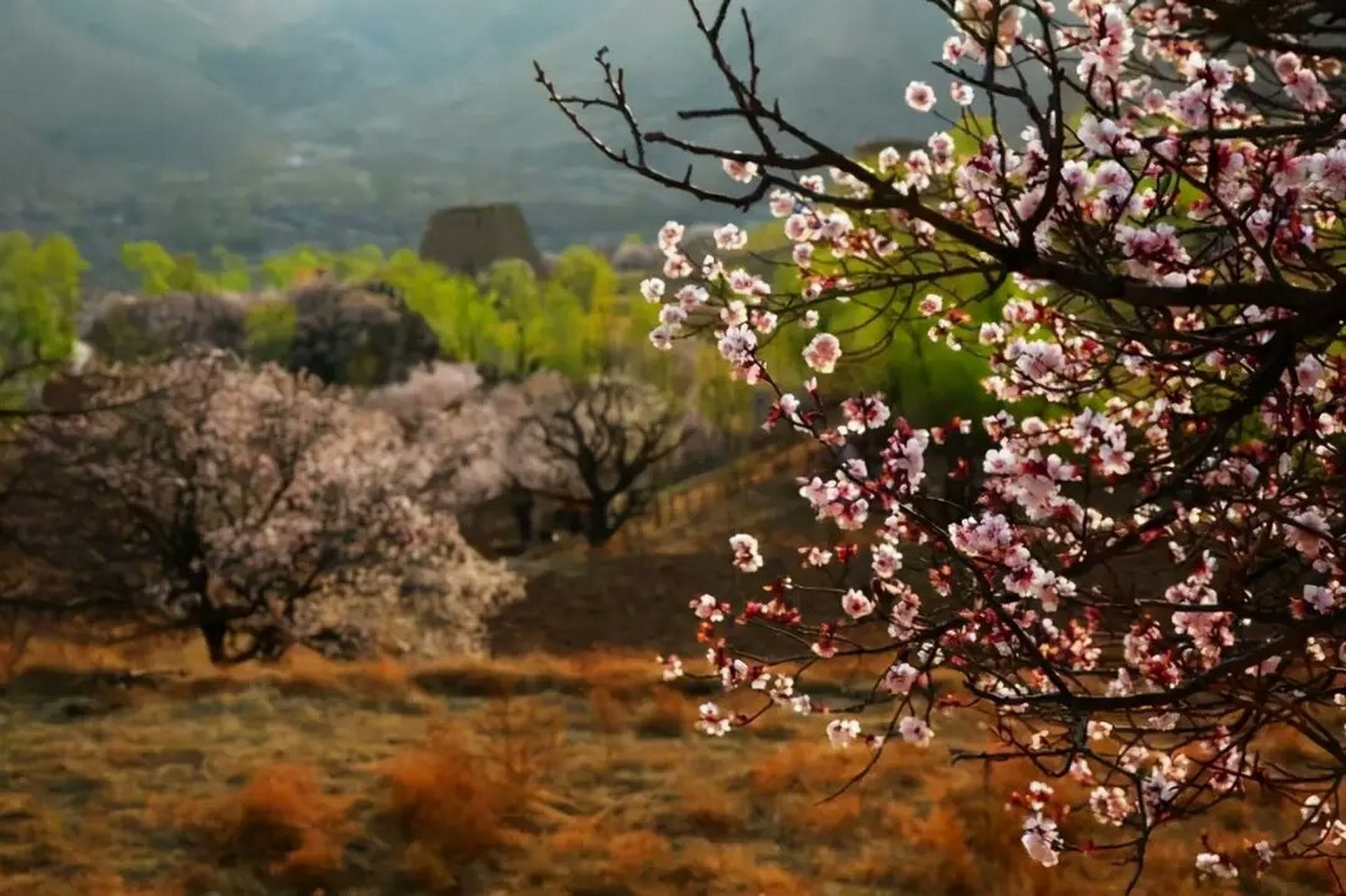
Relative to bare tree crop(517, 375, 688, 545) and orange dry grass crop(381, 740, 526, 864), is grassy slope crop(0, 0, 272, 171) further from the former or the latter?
orange dry grass crop(381, 740, 526, 864)

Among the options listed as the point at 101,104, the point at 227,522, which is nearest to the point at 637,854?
the point at 227,522

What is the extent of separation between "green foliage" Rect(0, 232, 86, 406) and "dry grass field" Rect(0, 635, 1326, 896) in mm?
25327

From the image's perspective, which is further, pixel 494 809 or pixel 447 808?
pixel 494 809

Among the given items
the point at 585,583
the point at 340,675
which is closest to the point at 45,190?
the point at 585,583

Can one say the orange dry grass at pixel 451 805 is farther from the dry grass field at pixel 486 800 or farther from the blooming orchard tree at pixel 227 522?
the blooming orchard tree at pixel 227 522

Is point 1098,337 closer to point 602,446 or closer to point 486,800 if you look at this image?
point 486,800

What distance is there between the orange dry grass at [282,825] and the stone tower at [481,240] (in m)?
42.3

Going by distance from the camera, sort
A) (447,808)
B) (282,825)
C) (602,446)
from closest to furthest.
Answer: (282,825) < (447,808) < (602,446)

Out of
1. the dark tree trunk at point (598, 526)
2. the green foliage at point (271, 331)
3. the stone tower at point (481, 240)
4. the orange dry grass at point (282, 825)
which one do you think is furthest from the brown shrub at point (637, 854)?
the stone tower at point (481, 240)

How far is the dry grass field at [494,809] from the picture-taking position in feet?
16.4

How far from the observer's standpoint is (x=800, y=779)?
645cm

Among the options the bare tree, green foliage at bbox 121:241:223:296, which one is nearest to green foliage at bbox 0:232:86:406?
green foliage at bbox 121:241:223:296

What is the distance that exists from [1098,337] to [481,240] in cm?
4700

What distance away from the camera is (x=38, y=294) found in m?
31.8
